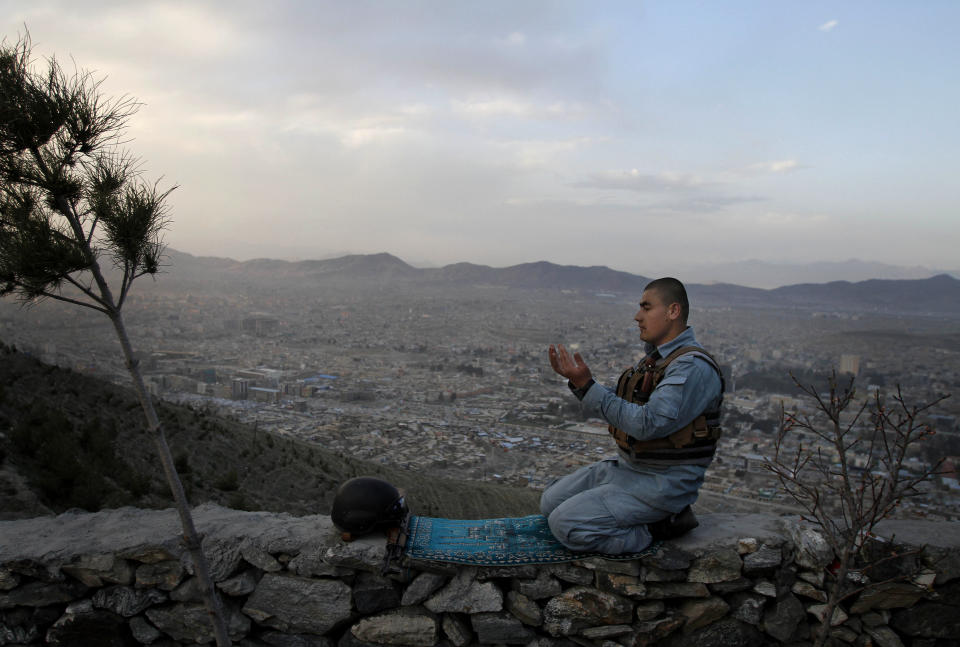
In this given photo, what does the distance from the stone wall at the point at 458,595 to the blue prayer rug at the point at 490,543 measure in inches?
3.1

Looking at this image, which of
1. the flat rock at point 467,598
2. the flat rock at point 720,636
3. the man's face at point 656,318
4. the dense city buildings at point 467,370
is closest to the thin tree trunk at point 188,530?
the flat rock at point 467,598

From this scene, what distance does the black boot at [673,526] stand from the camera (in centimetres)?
334

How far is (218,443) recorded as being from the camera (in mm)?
11695

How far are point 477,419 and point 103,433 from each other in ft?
45.5

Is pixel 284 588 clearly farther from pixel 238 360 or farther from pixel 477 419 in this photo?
pixel 238 360

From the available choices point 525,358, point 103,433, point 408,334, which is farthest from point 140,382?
point 408,334

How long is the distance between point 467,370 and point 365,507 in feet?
103

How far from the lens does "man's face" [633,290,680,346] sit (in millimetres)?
3336

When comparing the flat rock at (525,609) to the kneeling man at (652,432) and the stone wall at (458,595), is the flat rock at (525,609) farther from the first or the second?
the kneeling man at (652,432)

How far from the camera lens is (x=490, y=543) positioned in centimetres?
348

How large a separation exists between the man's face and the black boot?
103 centimetres

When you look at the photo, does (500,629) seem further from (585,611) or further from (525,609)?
(585,611)

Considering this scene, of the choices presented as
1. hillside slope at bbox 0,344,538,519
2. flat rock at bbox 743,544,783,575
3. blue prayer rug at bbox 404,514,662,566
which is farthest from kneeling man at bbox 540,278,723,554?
hillside slope at bbox 0,344,538,519

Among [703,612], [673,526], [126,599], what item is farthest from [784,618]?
[126,599]
